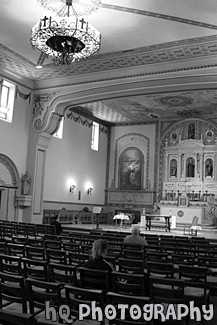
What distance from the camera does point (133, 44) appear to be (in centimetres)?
1285

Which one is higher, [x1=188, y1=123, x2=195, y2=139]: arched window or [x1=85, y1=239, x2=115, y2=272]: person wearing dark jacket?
[x1=188, y1=123, x2=195, y2=139]: arched window

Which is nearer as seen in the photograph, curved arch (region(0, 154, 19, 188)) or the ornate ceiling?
the ornate ceiling

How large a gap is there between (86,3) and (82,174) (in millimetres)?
13578

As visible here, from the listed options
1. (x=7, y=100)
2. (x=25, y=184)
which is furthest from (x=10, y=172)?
(x=7, y=100)

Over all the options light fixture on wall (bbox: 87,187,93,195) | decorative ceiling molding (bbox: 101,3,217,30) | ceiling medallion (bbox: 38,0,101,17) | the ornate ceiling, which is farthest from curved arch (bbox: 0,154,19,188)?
decorative ceiling molding (bbox: 101,3,217,30)

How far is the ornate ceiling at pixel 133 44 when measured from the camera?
34.9ft

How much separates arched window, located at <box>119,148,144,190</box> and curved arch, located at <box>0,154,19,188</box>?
33.4 feet

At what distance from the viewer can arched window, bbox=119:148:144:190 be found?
2458 cm

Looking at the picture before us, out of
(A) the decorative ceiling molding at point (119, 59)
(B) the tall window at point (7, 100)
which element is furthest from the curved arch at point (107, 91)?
(B) the tall window at point (7, 100)

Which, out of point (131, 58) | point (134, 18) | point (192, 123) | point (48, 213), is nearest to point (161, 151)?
point (192, 123)

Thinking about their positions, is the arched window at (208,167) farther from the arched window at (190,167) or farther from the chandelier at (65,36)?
the chandelier at (65,36)

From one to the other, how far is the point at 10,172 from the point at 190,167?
40.7 ft

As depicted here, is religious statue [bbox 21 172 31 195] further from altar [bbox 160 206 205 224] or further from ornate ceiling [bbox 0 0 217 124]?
altar [bbox 160 206 205 224]

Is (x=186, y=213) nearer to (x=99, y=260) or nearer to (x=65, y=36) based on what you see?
(x=65, y=36)
